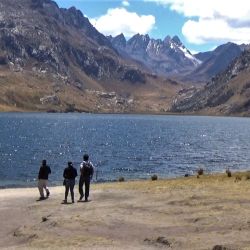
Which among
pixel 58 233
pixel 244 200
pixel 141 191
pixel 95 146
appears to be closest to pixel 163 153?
pixel 95 146

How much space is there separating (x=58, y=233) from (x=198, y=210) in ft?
29.0

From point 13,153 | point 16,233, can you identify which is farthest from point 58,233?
point 13,153

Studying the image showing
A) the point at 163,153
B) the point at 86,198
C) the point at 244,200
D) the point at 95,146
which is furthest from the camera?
the point at 95,146

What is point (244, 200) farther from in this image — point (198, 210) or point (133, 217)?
point (133, 217)

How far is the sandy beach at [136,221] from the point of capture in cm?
2219

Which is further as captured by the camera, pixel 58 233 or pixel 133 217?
pixel 133 217

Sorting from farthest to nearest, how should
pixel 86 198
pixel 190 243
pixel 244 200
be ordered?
pixel 86 198, pixel 244 200, pixel 190 243

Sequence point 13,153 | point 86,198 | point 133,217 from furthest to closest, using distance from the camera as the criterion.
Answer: point 13,153
point 86,198
point 133,217

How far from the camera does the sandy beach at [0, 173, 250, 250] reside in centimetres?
2219

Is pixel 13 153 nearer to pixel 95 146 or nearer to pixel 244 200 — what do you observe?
pixel 95 146

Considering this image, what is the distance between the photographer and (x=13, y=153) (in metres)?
122

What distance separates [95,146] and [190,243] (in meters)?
129

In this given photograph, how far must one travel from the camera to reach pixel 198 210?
29.9 m

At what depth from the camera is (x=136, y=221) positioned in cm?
2764
